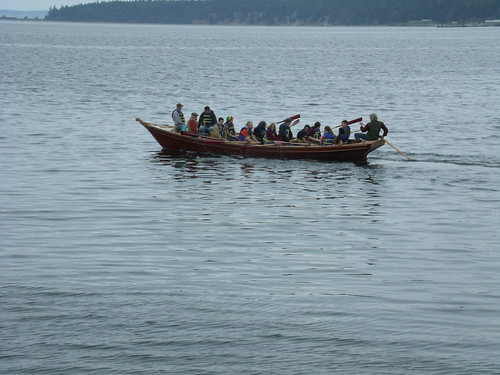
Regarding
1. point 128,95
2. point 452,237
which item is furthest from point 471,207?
point 128,95

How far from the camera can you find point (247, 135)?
117ft

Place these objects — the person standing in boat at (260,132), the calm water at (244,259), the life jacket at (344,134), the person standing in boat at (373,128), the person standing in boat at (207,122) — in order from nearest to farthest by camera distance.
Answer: the calm water at (244,259), the person standing in boat at (373,128), the life jacket at (344,134), the person standing in boat at (260,132), the person standing in boat at (207,122)

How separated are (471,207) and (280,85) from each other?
59604 millimetres

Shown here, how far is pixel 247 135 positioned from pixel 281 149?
175 centimetres

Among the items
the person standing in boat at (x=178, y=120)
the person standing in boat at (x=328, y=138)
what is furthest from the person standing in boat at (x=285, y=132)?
the person standing in boat at (x=178, y=120)

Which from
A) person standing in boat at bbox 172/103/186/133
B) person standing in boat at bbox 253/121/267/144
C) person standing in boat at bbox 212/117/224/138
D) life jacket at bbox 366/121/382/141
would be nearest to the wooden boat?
person standing in boat at bbox 212/117/224/138

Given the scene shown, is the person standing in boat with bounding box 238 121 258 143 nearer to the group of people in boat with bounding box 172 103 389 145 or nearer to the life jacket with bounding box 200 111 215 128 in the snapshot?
the group of people in boat with bounding box 172 103 389 145

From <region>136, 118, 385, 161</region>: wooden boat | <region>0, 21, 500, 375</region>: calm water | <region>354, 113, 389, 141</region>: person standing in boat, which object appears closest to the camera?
<region>0, 21, 500, 375</region>: calm water

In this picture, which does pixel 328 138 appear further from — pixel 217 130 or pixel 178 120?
pixel 178 120

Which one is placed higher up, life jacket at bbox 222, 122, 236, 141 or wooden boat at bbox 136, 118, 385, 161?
life jacket at bbox 222, 122, 236, 141

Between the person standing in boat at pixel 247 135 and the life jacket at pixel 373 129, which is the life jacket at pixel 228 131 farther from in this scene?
the life jacket at pixel 373 129

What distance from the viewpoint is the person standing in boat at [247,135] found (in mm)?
35438

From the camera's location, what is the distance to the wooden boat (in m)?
34.0

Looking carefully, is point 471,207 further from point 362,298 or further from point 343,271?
point 362,298
